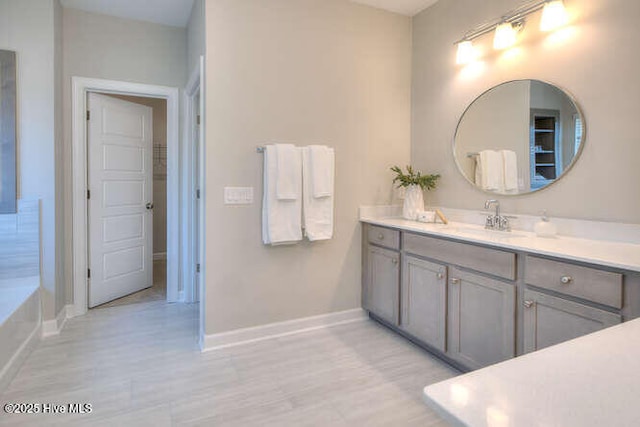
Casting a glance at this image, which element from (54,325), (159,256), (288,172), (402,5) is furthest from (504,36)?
(159,256)

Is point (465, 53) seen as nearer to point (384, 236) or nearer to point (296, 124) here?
point (296, 124)

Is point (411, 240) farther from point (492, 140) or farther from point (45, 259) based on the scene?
point (45, 259)

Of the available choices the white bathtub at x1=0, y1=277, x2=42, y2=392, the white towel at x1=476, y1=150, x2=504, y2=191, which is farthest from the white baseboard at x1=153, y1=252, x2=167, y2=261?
the white towel at x1=476, y1=150, x2=504, y2=191

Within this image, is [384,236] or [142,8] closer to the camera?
[384,236]

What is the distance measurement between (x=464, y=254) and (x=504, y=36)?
1456 mm

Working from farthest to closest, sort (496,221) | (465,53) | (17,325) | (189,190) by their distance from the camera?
(189,190)
(465,53)
(496,221)
(17,325)

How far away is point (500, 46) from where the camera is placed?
2.36 metres

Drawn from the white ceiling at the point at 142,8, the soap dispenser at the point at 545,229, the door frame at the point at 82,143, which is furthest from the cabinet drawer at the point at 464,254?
the white ceiling at the point at 142,8

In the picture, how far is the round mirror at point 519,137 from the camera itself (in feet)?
6.84

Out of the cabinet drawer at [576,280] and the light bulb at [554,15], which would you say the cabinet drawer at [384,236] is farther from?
the light bulb at [554,15]

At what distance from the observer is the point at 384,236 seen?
2.77 m

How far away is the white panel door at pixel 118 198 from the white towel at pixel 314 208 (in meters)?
2.06

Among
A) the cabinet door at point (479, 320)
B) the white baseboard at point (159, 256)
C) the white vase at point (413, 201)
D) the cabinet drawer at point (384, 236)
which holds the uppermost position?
the white vase at point (413, 201)

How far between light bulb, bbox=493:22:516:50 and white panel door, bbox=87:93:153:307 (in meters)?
3.34
